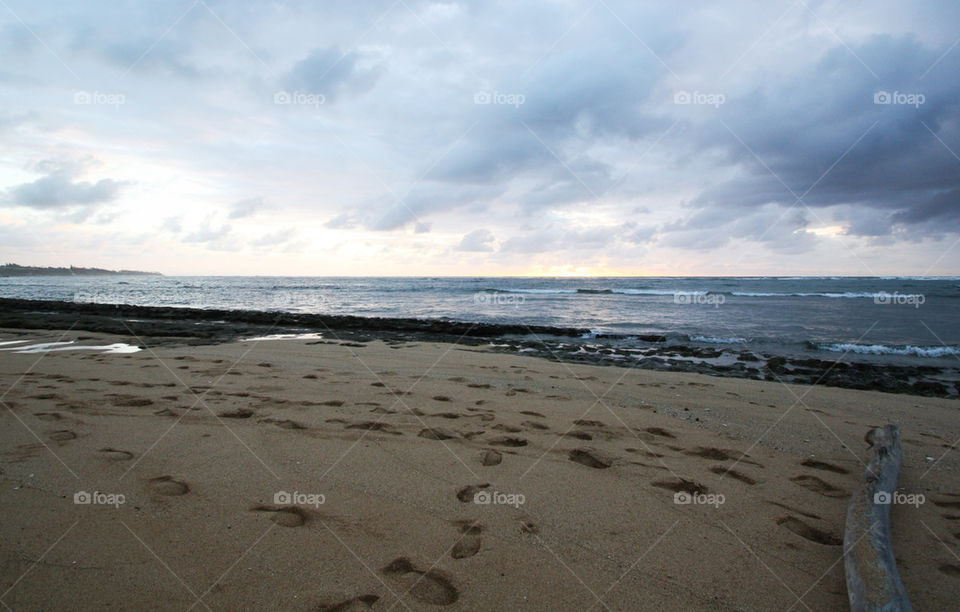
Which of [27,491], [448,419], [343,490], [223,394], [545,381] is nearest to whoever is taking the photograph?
[27,491]

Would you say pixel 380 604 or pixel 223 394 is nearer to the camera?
pixel 380 604

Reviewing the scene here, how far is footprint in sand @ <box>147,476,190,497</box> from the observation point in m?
2.98

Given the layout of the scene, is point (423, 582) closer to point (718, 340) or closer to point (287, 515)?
point (287, 515)

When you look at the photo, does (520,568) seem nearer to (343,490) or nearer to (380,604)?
(380,604)

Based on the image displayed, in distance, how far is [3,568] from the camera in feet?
7.13

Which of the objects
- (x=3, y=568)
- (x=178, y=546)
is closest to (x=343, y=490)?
(x=178, y=546)

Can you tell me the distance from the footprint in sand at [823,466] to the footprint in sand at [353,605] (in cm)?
384

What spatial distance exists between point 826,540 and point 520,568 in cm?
193

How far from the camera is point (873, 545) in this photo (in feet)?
7.86

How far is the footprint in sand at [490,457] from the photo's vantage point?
12.0ft

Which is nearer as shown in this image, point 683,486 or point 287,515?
point 287,515

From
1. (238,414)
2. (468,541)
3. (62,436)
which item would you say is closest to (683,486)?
(468,541)

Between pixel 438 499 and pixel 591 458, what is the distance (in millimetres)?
1457

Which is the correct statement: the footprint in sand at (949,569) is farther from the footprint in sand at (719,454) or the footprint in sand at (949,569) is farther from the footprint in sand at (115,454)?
the footprint in sand at (115,454)
